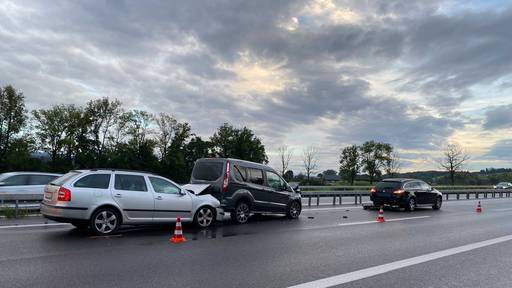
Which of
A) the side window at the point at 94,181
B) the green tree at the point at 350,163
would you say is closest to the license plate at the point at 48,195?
the side window at the point at 94,181

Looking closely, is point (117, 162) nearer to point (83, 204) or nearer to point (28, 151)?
point (28, 151)

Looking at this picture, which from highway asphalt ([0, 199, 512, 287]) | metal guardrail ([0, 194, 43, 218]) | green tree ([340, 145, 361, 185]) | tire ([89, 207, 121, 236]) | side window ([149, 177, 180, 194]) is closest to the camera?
highway asphalt ([0, 199, 512, 287])

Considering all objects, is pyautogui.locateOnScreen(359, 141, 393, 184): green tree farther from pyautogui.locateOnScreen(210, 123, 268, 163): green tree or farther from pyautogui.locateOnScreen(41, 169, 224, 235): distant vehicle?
pyautogui.locateOnScreen(41, 169, 224, 235): distant vehicle

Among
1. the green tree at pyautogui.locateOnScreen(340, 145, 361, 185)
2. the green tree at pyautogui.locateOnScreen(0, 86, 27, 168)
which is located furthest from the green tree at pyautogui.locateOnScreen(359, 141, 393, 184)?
the green tree at pyautogui.locateOnScreen(0, 86, 27, 168)

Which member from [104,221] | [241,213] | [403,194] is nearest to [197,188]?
[241,213]

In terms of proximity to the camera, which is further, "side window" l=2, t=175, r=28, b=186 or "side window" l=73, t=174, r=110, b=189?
"side window" l=2, t=175, r=28, b=186

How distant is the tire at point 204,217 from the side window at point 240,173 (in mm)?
1767

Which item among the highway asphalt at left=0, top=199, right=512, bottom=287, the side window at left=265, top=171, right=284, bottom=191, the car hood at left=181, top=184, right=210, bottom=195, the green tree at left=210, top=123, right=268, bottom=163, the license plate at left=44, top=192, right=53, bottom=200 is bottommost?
the highway asphalt at left=0, top=199, right=512, bottom=287

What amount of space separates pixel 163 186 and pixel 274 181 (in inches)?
192

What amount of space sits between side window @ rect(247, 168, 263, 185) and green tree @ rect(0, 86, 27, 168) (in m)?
65.2

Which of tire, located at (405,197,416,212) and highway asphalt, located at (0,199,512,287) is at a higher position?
tire, located at (405,197,416,212)

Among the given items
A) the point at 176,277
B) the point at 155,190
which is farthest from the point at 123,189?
the point at 176,277

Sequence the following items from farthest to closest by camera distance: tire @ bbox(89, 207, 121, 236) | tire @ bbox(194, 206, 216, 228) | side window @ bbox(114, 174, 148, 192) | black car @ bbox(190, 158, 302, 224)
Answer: black car @ bbox(190, 158, 302, 224), tire @ bbox(194, 206, 216, 228), side window @ bbox(114, 174, 148, 192), tire @ bbox(89, 207, 121, 236)

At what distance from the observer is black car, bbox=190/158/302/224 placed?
44.0 ft
